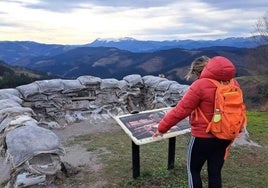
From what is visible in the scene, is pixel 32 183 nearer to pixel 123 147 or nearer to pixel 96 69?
pixel 123 147

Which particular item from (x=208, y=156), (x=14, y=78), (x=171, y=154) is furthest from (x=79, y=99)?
(x=14, y=78)

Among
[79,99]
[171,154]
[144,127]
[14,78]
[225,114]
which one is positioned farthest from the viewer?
[14,78]

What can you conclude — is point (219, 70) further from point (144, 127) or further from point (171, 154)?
point (171, 154)

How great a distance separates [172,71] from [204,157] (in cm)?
8300

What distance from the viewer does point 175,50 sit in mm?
119188

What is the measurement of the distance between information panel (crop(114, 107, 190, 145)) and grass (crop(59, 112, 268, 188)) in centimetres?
77

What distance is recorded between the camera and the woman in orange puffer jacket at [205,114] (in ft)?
13.2

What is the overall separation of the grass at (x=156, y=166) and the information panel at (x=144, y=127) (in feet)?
2.53

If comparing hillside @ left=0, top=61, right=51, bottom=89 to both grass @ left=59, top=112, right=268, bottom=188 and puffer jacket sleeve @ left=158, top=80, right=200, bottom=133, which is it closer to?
grass @ left=59, top=112, right=268, bottom=188

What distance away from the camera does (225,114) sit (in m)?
3.97

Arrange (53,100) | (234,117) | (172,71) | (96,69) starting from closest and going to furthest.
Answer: (234,117), (53,100), (172,71), (96,69)

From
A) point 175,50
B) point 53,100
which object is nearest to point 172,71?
point 175,50

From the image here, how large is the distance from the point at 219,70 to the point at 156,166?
2944 mm

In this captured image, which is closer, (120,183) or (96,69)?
(120,183)
